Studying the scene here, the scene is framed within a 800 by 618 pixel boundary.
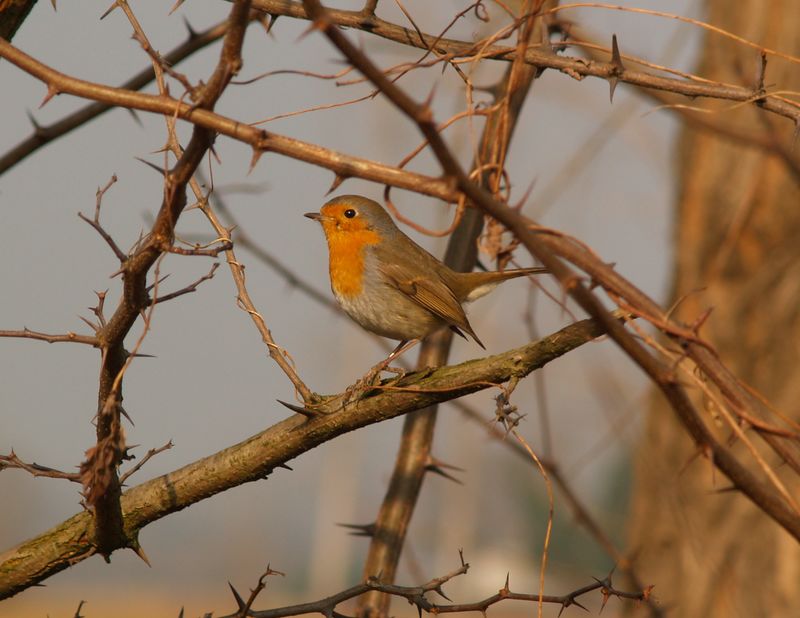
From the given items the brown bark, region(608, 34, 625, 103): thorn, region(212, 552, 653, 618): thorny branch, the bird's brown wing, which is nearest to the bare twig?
region(212, 552, 653, 618): thorny branch

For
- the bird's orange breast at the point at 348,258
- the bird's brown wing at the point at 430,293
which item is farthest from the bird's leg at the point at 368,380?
the bird's orange breast at the point at 348,258

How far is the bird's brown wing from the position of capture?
422cm

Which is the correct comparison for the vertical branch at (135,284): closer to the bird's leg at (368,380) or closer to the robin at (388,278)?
the bird's leg at (368,380)

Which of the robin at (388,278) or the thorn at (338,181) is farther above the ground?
the robin at (388,278)

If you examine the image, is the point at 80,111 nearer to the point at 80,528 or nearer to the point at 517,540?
the point at 80,528

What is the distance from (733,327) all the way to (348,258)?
6.60ft

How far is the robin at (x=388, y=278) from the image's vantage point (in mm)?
4371

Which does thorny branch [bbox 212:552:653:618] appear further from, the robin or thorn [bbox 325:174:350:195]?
the robin

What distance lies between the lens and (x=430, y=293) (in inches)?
174

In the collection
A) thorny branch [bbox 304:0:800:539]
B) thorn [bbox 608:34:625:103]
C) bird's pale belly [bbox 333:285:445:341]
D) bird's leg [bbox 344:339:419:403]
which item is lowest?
thorny branch [bbox 304:0:800:539]

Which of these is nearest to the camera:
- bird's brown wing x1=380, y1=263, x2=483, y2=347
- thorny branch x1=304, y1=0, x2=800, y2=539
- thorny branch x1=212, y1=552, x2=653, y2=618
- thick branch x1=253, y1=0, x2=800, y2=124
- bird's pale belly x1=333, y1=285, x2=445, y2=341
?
thorny branch x1=304, y1=0, x2=800, y2=539

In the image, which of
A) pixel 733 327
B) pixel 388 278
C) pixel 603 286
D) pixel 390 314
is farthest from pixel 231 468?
pixel 733 327

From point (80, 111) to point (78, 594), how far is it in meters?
45.7

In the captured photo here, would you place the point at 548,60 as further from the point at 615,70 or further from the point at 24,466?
the point at 24,466
